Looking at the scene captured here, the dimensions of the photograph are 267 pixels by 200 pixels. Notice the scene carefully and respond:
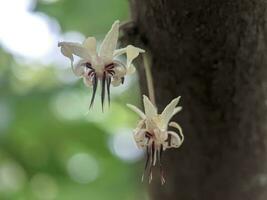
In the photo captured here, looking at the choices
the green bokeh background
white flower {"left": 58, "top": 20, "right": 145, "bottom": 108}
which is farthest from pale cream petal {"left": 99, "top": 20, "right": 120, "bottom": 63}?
the green bokeh background

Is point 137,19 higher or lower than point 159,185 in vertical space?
higher

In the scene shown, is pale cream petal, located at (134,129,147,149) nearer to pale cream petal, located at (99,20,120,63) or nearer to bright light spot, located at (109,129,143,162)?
pale cream petal, located at (99,20,120,63)

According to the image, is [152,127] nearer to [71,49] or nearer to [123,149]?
[71,49]

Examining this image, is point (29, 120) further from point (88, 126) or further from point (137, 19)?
point (137, 19)

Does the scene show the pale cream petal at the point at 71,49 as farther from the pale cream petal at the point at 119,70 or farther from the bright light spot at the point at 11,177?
the bright light spot at the point at 11,177

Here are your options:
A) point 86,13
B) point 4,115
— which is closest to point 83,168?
point 4,115

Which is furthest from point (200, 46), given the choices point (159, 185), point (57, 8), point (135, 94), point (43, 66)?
point (43, 66)
